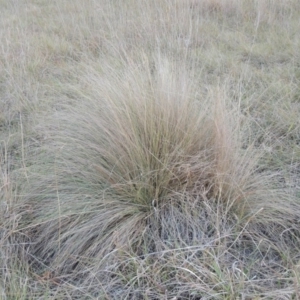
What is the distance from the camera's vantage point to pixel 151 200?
1720 mm

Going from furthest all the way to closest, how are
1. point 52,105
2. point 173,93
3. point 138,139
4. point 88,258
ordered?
point 52,105
point 173,93
point 138,139
point 88,258

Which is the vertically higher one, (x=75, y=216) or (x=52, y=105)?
(x=75, y=216)

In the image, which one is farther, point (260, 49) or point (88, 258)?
point (260, 49)

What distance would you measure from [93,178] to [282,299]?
0.88 meters

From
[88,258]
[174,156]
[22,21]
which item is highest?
[174,156]

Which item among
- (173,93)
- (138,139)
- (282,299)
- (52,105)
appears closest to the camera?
(282,299)

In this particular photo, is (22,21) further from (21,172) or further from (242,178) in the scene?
(242,178)

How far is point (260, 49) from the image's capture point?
11.3ft

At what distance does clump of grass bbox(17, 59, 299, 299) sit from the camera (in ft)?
4.86

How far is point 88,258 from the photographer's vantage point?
1.55m

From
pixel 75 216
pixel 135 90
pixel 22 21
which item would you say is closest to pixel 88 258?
pixel 75 216

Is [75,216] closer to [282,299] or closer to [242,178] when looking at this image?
[242,178]

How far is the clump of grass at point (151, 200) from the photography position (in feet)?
4.86

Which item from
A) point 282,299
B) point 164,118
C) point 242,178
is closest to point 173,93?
point 164,118
